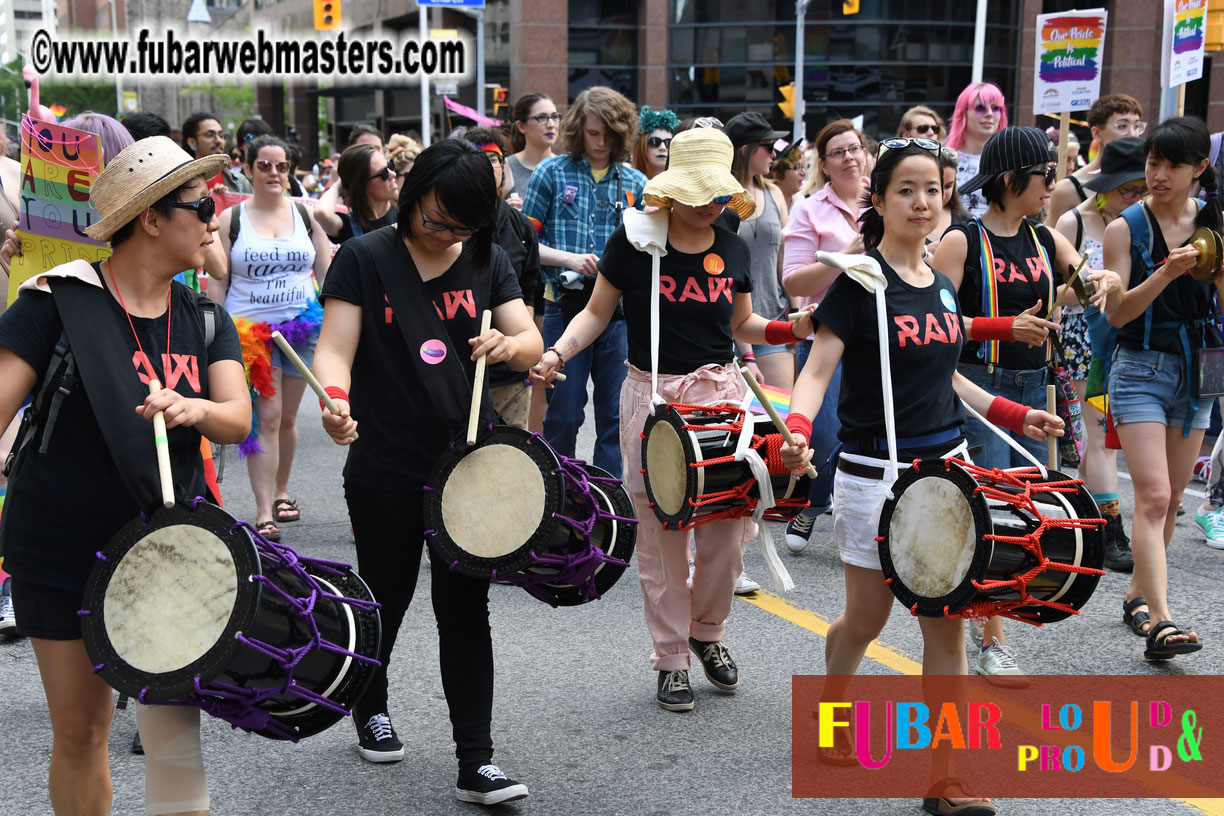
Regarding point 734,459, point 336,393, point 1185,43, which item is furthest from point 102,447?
point 1185,43

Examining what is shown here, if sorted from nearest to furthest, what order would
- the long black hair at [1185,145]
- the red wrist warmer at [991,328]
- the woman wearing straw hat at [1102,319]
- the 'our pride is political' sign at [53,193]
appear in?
1. the red wrist warmer at [991,328]
2. the 'our pride is political' sign at [53,193]
3. the long black hair at [1185,145]
4. the woman wearing straw hat at [1102,319]

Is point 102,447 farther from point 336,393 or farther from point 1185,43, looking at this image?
point 1185,43

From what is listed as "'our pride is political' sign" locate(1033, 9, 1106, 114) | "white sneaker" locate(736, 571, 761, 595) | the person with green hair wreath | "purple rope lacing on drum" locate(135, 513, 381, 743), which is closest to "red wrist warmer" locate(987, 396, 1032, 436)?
"purple rope lacing on drum" locate(135, 513, 381, 743)

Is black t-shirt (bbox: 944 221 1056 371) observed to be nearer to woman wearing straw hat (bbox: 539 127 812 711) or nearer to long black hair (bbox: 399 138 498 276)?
woman wearing straw hat (bbox: 539 127 812 711)

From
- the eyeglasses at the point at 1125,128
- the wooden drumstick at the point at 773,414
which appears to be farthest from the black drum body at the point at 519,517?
the eyeglasses at the point at 1125,128

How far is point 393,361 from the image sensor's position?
3.72 meters

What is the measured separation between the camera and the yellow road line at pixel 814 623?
493cm

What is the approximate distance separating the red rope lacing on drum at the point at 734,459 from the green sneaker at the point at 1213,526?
141 inches

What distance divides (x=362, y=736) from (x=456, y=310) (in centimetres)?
143

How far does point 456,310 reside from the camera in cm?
374

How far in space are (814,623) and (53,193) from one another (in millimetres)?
3417

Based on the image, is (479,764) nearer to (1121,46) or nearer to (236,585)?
(236,585)

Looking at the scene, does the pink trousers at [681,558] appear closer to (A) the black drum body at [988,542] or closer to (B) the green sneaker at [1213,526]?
(A) the black drum body at [988,542]

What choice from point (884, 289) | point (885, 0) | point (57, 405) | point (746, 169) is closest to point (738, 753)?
point (884, 289)
